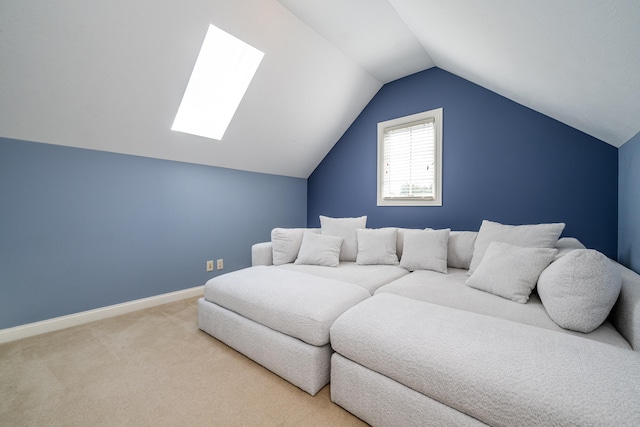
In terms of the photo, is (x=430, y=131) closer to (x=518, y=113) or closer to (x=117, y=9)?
(x=518, y=113)

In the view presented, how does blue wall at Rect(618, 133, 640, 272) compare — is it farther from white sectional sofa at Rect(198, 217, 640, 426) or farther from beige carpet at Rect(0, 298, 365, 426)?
beige carpet at Rect(0, 298, 365, 426)

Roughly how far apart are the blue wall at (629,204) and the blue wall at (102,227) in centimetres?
360

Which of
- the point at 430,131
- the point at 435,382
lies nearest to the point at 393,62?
the point at 430,131

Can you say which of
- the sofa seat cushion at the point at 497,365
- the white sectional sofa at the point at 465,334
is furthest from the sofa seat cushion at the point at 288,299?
the sofa seat cushion at the point at 497,365

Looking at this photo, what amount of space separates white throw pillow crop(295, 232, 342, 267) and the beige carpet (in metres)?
1.05

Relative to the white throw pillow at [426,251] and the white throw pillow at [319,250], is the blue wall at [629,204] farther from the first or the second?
the white throw pillow at [319,250]

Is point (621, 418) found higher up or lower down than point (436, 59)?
lower down

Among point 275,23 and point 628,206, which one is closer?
point 628,206

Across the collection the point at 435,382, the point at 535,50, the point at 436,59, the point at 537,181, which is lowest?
the point at 435,382

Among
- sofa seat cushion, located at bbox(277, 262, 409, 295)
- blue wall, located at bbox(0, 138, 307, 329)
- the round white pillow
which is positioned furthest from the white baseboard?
the round white pillow

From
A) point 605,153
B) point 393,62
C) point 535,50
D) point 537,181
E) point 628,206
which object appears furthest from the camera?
point 393,62

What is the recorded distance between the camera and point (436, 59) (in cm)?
269

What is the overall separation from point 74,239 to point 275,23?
258cm

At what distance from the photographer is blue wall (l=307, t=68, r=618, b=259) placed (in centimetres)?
213
